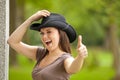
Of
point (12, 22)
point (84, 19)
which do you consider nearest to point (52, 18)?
point (12, 22)

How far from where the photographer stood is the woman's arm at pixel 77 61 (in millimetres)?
4129

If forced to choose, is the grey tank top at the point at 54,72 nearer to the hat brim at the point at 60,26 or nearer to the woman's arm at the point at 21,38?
the hat brim at the point at 60,26

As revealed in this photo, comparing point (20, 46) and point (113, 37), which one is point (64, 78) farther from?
point (113, 37)

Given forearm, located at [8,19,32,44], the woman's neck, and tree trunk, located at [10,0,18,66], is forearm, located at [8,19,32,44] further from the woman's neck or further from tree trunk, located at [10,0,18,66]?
tree trunk, located at [10,0,18,66]

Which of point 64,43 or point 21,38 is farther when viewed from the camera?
point 21,38

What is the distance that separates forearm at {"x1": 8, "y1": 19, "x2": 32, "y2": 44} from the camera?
479 centimetres

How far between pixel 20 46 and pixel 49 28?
44 cm

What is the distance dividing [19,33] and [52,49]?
425 mm

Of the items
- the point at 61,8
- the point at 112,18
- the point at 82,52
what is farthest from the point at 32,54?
the point at 61,8

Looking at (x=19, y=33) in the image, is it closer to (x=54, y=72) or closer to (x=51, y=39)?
(x=51, y=39)

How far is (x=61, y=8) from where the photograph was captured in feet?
89.1

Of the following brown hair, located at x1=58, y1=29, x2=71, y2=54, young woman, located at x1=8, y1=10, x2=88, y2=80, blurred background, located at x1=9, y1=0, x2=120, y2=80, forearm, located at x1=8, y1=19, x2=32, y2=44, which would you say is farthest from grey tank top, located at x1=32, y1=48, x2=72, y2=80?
blurred background, located at x1=9, y1=0, x2=120, y2=80

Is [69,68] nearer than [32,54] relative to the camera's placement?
Yes

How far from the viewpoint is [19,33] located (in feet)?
15.8
